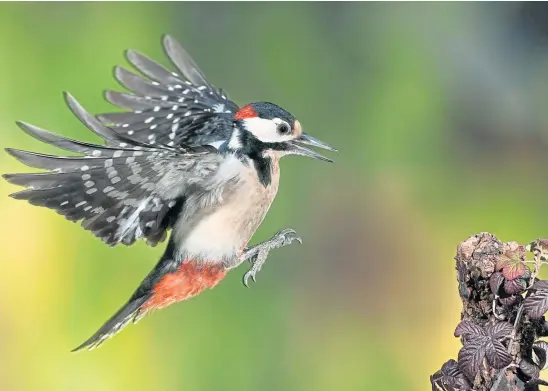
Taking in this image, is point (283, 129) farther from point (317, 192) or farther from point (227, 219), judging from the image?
point (317, 192)

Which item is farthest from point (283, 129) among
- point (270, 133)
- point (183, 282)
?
point (183, 282)

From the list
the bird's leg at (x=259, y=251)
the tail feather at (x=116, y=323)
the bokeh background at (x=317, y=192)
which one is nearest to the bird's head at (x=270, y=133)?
the bird's leg at (x=259, y=251)

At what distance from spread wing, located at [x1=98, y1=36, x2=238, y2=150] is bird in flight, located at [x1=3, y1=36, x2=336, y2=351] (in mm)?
72

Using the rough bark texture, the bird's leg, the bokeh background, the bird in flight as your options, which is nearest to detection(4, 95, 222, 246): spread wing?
the bird in flight

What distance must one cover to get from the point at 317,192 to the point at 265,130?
90 centimetres

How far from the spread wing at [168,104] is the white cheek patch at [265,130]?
197 mm

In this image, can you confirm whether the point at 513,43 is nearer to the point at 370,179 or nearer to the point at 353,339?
the point at 370,179

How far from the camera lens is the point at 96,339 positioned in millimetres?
1033

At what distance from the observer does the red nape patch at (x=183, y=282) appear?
1021 mm

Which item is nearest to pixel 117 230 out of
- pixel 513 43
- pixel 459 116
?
pixel 459 116

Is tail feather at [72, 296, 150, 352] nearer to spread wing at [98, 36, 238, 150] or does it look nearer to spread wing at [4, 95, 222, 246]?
spread wing at [4, 95, 222, 246]

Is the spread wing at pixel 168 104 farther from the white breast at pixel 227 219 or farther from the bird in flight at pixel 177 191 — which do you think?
the white breast at pixel 227 219

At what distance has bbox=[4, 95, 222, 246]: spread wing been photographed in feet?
2.77

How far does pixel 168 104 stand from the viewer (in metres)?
1.21
